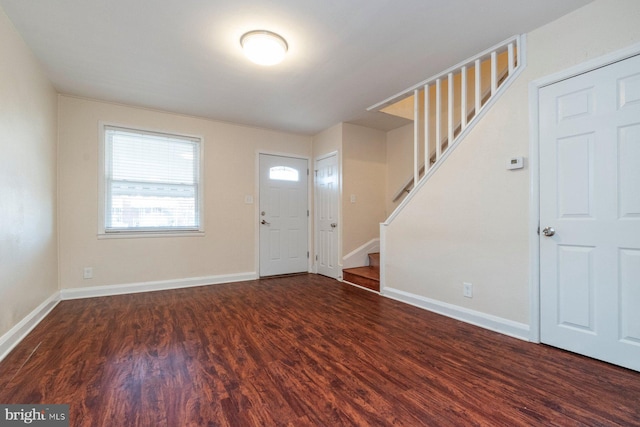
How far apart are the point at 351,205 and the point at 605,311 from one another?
3.12 m

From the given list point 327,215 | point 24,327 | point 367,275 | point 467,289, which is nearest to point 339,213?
point 327,215

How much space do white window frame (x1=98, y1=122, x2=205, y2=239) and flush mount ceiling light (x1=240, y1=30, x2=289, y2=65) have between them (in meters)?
2.21

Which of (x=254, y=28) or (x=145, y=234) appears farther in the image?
(x=145, y=234)

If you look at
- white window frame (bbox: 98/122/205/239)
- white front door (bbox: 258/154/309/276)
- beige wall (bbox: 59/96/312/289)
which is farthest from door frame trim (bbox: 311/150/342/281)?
white window frame (bbox: 98/122/205/239)

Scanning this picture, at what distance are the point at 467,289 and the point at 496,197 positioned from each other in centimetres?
93

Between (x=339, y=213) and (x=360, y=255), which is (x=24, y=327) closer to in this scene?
(x=339, y=213)

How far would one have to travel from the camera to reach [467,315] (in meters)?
2.77

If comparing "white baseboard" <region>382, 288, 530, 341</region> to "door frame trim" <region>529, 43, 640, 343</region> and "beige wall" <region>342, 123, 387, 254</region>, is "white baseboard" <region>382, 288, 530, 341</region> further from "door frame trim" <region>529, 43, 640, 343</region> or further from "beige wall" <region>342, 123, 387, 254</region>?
"beige wall" <region>342, 123, 387, 254</region>

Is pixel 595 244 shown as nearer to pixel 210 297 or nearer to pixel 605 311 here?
pixel 605 311

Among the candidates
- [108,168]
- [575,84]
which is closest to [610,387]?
[575,84]

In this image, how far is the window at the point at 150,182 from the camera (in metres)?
3.81

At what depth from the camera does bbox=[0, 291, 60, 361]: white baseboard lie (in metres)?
2.11

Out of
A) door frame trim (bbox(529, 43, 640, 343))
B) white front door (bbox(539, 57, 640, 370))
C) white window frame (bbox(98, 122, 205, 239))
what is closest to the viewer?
white front door (bbox(539, 57, 640, 370))

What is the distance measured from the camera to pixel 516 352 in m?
A: 2.14
